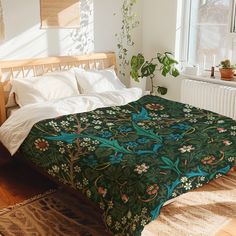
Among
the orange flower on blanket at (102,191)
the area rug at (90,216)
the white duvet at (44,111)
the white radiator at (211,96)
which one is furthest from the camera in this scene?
the white radiator at (211,96)

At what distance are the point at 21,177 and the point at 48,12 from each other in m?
1.71

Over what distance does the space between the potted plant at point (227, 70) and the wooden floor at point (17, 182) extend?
186cm

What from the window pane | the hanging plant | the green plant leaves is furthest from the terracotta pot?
the hanging plant

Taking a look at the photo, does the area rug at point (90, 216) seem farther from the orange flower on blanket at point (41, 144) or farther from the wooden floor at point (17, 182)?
the orange flower on blanket at point (41, 144)

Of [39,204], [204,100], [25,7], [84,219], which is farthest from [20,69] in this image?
[204,100]

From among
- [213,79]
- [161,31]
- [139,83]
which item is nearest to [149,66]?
[139,83]

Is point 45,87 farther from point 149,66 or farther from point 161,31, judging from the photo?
point 161,31

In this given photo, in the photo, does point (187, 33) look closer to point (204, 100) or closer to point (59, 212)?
point (204, 100)

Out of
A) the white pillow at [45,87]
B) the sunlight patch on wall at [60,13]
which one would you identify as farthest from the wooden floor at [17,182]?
the sunlight patch on wall at [60,13]

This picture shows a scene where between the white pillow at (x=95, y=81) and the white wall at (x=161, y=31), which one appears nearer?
the white pillow at (x=95, y=81)

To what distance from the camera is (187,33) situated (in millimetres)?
4242

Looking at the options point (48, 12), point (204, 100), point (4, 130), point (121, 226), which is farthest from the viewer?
point (204, 100)

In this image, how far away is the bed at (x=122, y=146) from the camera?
77.8 inches

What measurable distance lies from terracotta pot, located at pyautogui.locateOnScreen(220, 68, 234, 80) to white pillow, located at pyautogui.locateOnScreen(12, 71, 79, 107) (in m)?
1.61
